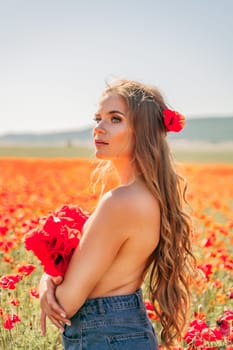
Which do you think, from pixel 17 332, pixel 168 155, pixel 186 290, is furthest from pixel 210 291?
pixel 168 155

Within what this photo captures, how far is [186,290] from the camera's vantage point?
3119mm

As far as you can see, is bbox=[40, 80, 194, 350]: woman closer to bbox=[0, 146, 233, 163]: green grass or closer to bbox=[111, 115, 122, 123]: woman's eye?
bbox=[111, 115, 122, 123]: woman's eye

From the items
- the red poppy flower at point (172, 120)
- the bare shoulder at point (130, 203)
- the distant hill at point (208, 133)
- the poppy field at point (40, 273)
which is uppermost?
the red poppy flower at point (172, 120)

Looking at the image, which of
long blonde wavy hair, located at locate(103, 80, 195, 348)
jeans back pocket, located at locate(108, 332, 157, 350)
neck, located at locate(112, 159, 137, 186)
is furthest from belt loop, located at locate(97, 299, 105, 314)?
neck, located at locate(112, 159, 137, 186)

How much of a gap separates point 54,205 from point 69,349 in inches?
215

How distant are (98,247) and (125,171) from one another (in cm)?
38

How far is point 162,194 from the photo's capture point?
283 centimetres

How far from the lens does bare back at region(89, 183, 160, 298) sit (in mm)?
2672

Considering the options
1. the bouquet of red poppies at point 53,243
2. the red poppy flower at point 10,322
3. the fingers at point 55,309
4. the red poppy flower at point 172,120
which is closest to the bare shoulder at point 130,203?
the bouquet of red poppies at point 53,243

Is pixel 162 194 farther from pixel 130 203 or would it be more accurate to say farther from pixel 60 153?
pixel 60 153

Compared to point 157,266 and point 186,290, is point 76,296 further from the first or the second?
point 186,290

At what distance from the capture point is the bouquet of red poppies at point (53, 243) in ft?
8.96

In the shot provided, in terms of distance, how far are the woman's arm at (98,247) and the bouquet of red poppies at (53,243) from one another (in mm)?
56

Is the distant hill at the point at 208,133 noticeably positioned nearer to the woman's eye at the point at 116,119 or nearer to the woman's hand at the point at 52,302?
the woman's eye at the point at 116,119
